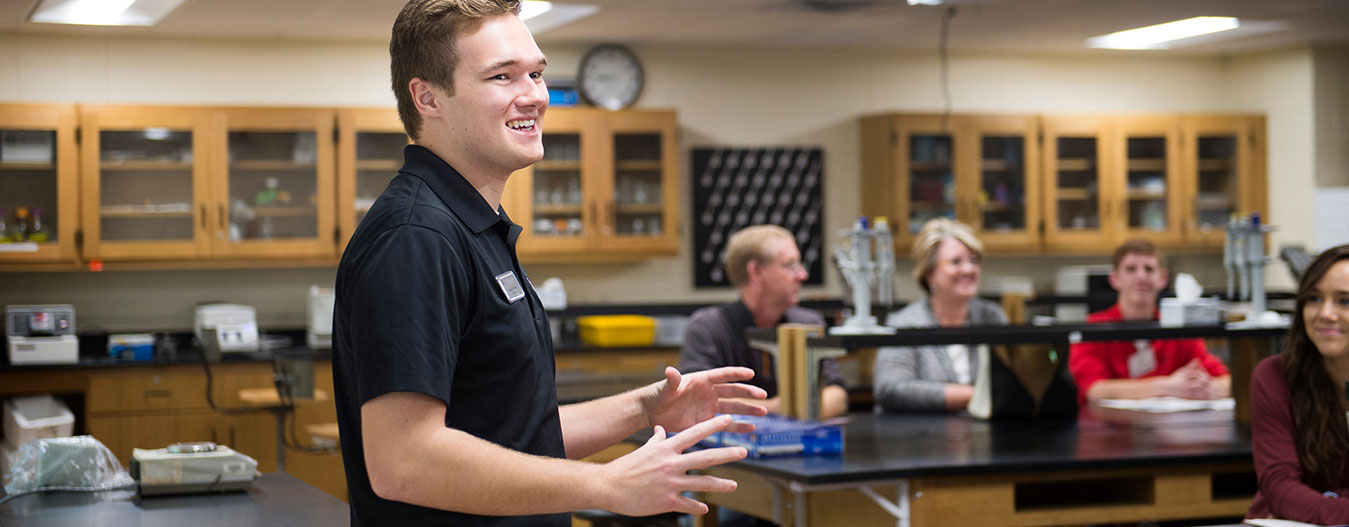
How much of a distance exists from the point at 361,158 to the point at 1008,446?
364cm

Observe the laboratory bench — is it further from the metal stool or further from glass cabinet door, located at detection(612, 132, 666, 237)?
glass cabinet door, located at detection(612, 132, 666, 237)

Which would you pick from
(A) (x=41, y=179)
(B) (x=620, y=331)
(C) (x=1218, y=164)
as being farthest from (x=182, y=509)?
(C) (x=1218, y=164)

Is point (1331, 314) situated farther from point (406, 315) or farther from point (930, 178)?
point (930, 178)

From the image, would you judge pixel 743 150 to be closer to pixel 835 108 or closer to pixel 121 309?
pixel 835 108

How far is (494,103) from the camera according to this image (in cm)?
127

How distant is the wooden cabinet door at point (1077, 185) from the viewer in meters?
6.63

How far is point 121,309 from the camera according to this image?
5.88 m

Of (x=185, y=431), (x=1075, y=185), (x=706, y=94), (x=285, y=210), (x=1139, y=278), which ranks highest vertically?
(x=706, y=94)

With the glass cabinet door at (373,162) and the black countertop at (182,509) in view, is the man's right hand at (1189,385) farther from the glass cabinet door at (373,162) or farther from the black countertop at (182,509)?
the glass cabinet door at (373,162)

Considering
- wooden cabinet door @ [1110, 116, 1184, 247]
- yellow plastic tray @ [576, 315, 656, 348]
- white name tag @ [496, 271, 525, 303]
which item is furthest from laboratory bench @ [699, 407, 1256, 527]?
wooden cabinet door @ [1110, 116, 1184, 247]

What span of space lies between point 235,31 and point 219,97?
1.14 ft

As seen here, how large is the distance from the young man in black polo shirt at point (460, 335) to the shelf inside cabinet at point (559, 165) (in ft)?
15.1

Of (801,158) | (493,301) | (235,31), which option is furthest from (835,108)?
(493,301)

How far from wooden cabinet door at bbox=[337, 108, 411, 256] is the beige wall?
0.96 ft
